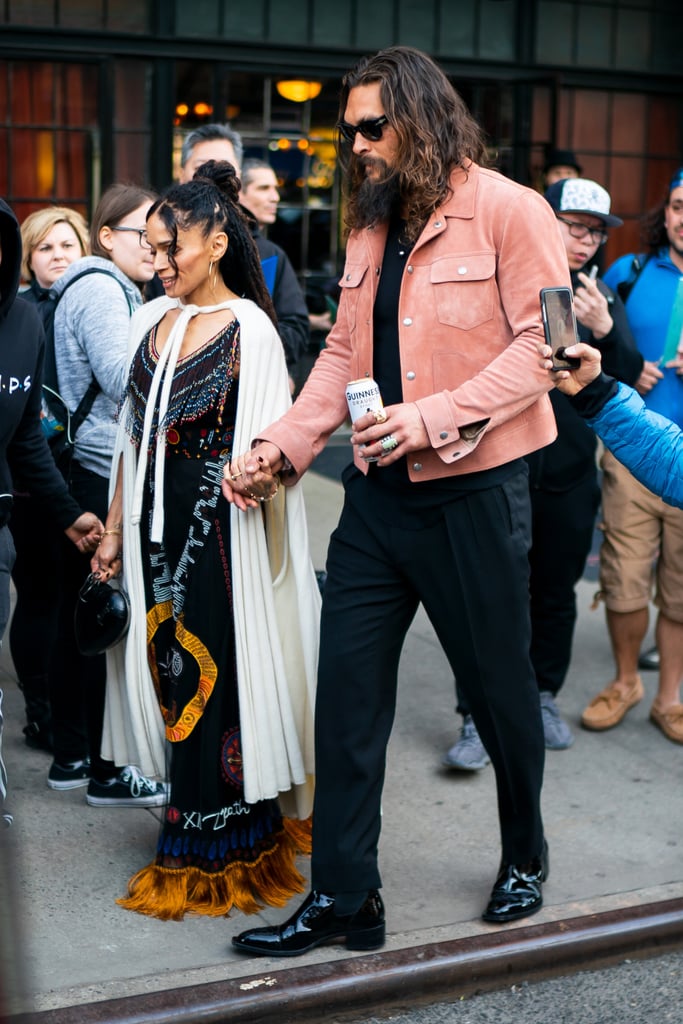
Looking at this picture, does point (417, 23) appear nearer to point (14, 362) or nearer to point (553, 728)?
point (553, 728)

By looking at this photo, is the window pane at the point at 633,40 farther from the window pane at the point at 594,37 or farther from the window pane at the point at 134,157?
the window pane at the point at 134,157

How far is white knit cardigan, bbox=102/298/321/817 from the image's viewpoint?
12.1 ft

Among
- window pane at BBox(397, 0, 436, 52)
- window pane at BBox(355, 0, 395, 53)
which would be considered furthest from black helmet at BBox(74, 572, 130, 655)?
window pane at BBox(397, 0, 436, 52)

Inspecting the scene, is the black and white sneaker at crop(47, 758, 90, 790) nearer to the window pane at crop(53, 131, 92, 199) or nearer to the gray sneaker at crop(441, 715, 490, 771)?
the gray sneaker at crop(441, 715, 490, 771)

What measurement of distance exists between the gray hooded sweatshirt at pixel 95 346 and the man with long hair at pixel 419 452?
87 centimetres

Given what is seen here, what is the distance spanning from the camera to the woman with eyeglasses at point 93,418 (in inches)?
171

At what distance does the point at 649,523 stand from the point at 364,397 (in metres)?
2.24

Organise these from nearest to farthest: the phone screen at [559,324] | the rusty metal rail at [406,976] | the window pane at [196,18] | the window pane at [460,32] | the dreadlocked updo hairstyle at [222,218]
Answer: the phone screen at [559,324]
the rusty metal rail at [406,976]
the dreadlocked updo hairstyle at [222,218]
the window pane at [196,18]
the window pane at [460,32]

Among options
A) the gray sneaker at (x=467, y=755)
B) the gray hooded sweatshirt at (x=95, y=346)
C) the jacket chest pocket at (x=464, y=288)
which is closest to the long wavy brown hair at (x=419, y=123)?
the jacket chest pocket at (x=464, y=288)

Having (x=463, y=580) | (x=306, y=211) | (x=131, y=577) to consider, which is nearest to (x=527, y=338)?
(x=463, y=580)

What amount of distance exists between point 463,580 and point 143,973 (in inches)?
49.9

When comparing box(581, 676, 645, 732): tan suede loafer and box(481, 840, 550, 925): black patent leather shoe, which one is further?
box(581, 676, 645, 732): tan suede loafer

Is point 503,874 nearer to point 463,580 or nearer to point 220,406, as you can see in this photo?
point 463,580

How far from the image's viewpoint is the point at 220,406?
12.0 ft
